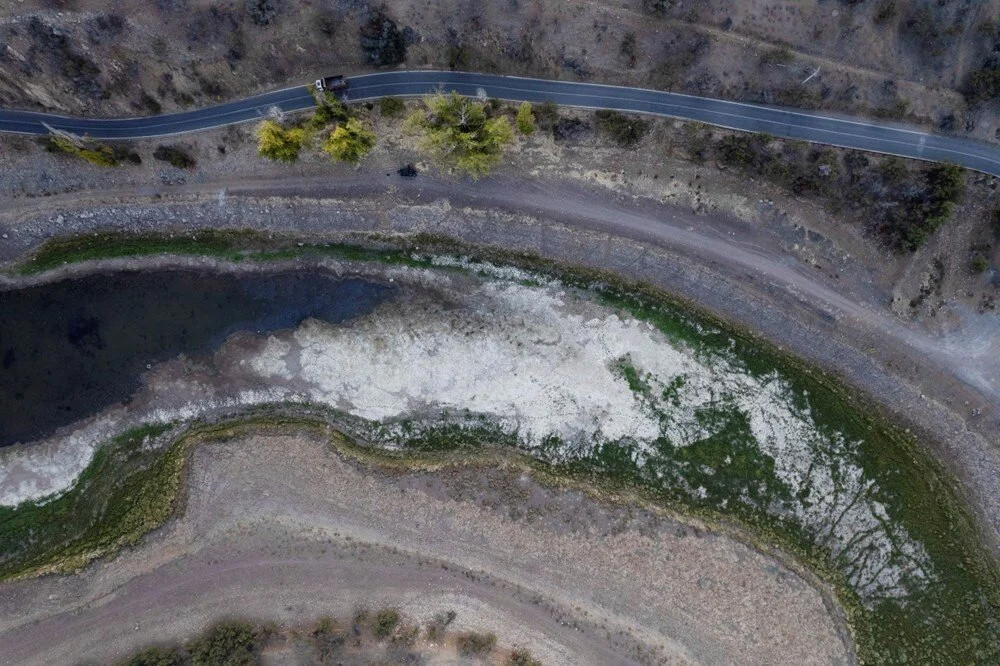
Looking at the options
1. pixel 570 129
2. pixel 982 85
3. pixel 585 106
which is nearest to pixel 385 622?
pixel 570 129

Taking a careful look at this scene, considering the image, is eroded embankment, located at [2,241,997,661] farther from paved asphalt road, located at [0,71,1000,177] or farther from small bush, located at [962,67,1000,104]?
small bush, located at [962,67,1000,104]

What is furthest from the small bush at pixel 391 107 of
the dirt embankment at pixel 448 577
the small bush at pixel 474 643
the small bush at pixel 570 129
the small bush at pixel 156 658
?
the small bush at pixel 156 658

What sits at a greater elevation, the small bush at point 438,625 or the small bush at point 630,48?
the small bush at point 630,48

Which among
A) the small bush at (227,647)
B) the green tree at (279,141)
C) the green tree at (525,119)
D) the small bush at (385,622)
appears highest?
the green tree at (525,119)

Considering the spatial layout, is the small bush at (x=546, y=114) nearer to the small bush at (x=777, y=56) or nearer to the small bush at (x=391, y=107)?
the small bush at (x=391, y=107)

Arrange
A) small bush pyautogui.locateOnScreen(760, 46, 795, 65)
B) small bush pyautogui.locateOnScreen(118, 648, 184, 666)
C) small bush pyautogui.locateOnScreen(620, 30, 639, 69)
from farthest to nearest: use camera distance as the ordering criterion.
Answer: small bush pyautogui.locateOnScreen(118, 648, 184, 666)
small bush pyautogui.locateOnScreen(620, 30, 639, 69)
small bush pyautogui.locateOnScreen(760, 46, 795, 65)

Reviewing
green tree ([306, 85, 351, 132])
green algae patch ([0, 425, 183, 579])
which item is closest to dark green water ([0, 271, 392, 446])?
green algae patch ([0, 425, 183, 579])
